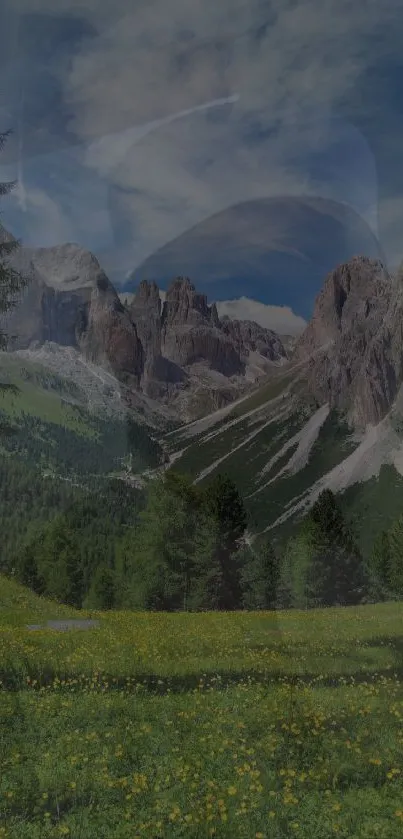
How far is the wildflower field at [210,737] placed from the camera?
500cm

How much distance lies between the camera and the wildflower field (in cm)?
500

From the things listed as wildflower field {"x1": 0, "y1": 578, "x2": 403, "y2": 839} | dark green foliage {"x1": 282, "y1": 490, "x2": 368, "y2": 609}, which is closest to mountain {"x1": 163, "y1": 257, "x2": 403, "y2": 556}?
dark green foliage {"x1": 282, "y1": 490, "x2": 368, "y2": 609}

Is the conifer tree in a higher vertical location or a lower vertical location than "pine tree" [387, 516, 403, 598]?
higher

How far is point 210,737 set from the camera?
5992 millimetres

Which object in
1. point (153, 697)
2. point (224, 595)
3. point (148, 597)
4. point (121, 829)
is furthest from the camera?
point (224, 595)

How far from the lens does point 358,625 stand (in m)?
8.58

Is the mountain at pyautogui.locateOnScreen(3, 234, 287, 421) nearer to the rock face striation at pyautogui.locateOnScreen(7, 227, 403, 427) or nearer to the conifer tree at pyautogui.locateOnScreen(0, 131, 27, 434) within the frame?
the rock face striation at pyautogui.locateOnScreen(7, 227, 403, 427)

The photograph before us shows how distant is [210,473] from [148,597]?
889cm

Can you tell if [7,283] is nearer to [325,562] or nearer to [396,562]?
[325,562]

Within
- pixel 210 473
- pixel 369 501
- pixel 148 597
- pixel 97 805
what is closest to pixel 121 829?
pixel 97 805

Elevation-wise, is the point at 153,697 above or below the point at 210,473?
below

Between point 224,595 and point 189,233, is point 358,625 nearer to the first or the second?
point 189,233

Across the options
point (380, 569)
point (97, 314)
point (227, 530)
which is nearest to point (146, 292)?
point (97, 314)

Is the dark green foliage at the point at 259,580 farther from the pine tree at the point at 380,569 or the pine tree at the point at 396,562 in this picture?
the pine tree at the point at 396,562
